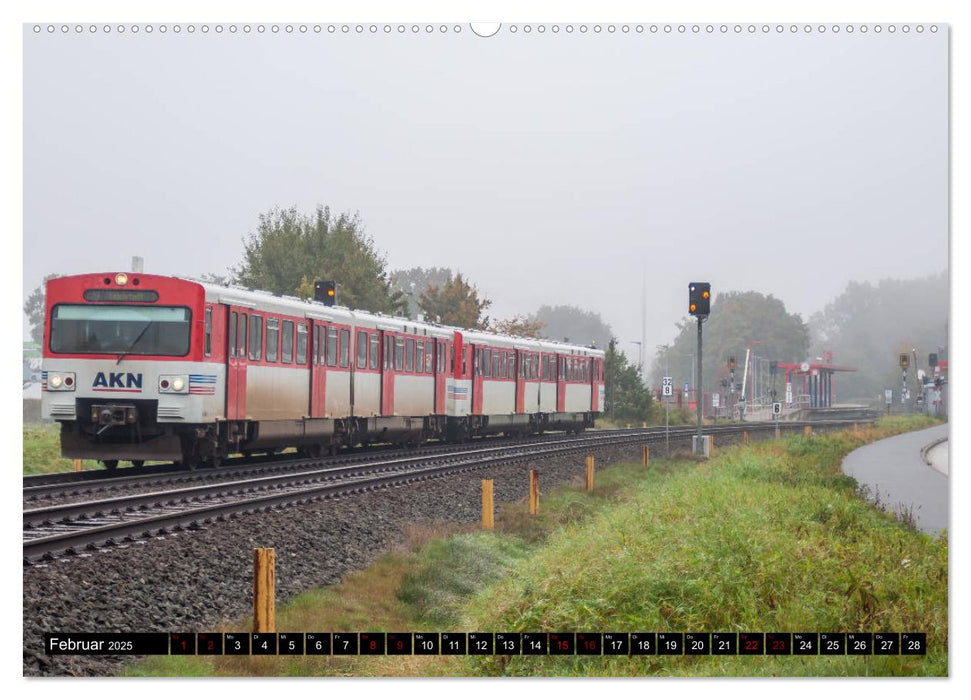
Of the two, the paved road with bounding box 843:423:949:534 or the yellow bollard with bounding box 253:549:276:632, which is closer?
the yellow bollard with bounding box 253:549:276:632

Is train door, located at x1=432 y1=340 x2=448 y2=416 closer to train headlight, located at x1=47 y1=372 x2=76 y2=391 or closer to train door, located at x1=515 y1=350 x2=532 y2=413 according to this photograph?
train door, located at x1=515 y1=350 x2=532 y2=413

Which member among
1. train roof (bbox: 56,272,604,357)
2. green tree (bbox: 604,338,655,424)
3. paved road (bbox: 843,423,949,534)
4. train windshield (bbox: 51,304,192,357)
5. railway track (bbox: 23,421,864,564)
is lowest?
railway track (bbox: 23,421,864,564)

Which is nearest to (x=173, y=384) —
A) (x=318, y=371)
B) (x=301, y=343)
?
(x=301, y=343)

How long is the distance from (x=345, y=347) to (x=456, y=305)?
19621 millimetres

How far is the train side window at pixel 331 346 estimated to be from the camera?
25.9 metres

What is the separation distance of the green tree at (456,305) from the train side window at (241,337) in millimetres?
22531

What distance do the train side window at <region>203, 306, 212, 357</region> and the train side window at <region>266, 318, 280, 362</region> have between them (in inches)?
118

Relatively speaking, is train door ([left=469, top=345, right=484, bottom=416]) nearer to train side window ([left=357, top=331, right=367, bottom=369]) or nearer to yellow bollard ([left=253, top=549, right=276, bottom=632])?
train side window ([left=357, top=331, right=367, bottom=369])

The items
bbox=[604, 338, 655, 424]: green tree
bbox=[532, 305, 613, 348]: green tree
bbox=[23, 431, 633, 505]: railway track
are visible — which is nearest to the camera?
bbox=[532, 305, 613, 348]: green tree

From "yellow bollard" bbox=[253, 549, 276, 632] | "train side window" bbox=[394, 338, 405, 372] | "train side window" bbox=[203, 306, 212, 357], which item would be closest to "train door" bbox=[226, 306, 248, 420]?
"train side window" bbox=[203, 306, 212, 357]

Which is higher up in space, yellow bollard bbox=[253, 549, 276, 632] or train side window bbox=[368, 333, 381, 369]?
train side window bbox=[368, 333, 381, 369]

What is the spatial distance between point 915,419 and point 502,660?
27.9 ft

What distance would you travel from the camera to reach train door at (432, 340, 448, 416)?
3441cm

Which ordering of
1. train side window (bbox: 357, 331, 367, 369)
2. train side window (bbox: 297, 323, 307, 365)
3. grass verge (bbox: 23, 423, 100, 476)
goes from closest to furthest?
grass verge (bbox: 23, 423, 100, 476) → train side window (bbox: 297, 323, 307, 365) → train side window (bbox: 357, 331, 367, 369)
